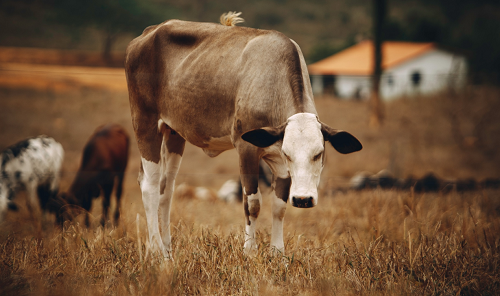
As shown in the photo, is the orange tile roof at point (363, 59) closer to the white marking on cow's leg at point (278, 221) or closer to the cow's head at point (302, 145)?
the white marking on cow's leg at point (278, 221)

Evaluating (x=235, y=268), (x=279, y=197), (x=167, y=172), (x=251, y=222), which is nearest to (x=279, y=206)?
(x=279, y=197)

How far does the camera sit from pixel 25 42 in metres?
26.1

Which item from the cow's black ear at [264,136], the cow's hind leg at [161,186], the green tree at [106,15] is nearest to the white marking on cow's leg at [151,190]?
the cow's hind leg at [161,186]

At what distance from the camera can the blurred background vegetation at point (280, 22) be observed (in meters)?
24.5

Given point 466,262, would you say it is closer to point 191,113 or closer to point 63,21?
point 191,113

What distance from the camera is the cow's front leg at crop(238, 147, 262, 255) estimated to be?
324cm

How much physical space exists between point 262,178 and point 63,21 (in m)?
23.5

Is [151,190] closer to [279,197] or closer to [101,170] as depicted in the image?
[279,197]

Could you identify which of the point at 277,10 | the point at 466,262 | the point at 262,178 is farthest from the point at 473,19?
the point at 466,262

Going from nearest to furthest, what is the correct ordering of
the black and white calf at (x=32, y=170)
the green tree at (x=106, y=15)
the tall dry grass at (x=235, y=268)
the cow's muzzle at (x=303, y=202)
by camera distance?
1. the cow's muzzle at (x=303, y=202)
2. the tall dry grass at (x=235, y=268)
3. the black and white calf at (x=32, y=170)
4. the green tree at (x=106, y=15)

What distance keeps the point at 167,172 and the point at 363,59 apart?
2969cm

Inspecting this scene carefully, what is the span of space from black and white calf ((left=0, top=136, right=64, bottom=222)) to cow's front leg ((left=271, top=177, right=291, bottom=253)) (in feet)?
12.7

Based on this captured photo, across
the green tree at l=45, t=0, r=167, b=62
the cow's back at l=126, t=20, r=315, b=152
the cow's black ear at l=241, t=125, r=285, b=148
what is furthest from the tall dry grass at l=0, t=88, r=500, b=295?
the green tree at l=45, t=0, r=167, b=62

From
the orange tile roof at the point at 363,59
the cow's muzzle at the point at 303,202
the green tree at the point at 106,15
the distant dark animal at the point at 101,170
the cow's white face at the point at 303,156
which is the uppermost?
the green tree at the point at 106,15
